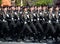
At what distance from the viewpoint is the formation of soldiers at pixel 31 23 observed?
10289mm

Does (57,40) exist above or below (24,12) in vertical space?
below

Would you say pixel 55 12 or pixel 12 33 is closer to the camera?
pixel 55 12

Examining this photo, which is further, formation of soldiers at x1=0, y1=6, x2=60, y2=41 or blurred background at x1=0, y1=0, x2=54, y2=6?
blurred background at x1=0, y1=0, x2=54, y2=6

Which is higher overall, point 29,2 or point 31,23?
point 31,23

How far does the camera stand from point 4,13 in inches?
419

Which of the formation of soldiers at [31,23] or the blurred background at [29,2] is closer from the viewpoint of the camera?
the formation of soldiers at [31,23]

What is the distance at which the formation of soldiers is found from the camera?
10289 millimetres

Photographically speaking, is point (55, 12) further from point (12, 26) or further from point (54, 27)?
point (12, 26)

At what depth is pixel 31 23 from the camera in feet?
34.5

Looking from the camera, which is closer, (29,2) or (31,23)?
(31,23)

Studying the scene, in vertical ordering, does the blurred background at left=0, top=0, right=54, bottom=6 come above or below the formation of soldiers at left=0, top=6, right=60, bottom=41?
below

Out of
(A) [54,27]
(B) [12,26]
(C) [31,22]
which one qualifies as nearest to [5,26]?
(B) [12,26]

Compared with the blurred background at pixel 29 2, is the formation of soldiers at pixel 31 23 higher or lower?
higher

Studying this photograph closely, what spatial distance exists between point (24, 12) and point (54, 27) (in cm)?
109
